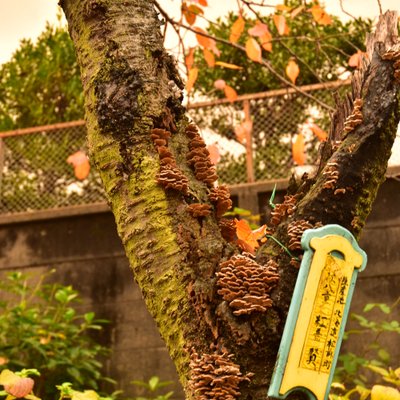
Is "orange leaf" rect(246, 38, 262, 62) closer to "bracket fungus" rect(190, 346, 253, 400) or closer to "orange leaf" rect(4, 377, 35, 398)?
"orange leaf" rect(4, 377, 35, 398)

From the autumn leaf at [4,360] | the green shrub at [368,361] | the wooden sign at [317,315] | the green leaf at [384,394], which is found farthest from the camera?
the green shrub at [368,361]

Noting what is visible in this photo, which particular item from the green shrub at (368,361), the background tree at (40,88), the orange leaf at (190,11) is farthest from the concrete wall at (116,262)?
the background tree at (40,88)

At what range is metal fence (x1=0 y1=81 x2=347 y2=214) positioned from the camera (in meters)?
4.84

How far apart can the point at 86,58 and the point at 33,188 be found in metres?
3.76

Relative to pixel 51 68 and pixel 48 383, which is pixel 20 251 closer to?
pixel 48 383

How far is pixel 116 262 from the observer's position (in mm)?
4824

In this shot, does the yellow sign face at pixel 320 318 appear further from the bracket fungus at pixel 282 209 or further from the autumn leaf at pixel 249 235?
the autumn leaf at pixel 249 235

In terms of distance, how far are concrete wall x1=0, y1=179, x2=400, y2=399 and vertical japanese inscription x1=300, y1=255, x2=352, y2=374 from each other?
10.6 ft

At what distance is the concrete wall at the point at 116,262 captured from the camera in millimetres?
4430

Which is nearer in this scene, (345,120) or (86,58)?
(345,120)

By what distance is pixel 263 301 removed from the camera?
4.19 ft

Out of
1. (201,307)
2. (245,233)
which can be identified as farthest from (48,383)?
(201,307)

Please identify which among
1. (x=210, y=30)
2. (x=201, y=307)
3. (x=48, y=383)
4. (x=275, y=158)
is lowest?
(x=201, y=307)

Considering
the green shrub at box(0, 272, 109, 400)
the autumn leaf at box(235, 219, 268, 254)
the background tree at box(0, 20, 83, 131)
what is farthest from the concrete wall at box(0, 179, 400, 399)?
the autumn leaf at box(235, 219, 268, 254)
